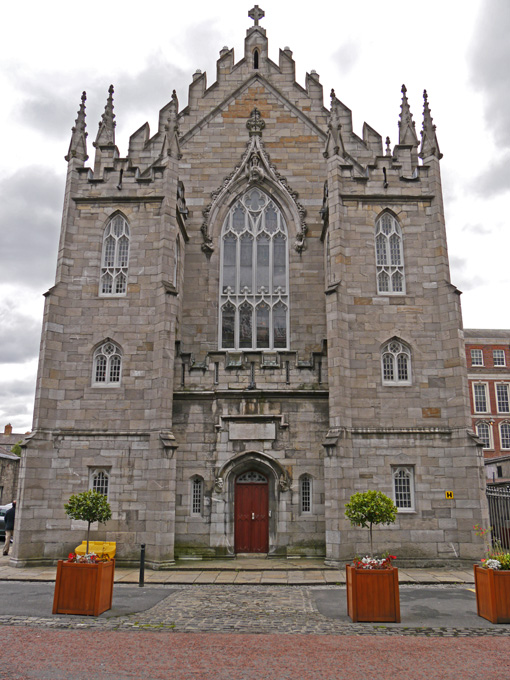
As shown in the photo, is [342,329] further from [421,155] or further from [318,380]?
[421,155]

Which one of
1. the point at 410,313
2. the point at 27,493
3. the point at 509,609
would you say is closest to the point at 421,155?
the point at 410,313

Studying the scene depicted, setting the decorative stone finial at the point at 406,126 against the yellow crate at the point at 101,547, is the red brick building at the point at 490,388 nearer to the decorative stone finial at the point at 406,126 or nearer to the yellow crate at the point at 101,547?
the decorative stone finial at the point at 406,126

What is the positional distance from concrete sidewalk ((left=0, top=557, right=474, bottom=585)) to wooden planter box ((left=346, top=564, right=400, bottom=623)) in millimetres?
4114

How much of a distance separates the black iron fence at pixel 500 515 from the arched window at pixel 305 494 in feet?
22.9

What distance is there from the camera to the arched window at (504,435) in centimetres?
4969

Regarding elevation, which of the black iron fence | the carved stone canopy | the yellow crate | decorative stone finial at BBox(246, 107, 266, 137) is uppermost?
decorative stone finial at BBox(246, 107, 266, 137)

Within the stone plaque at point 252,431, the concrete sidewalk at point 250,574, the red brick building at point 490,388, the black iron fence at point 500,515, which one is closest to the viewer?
the concrete sidewalk at point 250,574

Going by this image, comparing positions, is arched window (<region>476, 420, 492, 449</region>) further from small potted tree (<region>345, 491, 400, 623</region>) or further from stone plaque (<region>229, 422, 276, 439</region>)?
small potted tree (<region>345, 491, 400, 623</region>)

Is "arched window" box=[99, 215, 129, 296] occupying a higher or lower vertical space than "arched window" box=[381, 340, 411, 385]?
higher

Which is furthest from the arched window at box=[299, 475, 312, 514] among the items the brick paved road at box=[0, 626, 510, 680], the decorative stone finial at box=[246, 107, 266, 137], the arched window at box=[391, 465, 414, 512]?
the decorative stone finial at box=[246, 107, 266, 137]

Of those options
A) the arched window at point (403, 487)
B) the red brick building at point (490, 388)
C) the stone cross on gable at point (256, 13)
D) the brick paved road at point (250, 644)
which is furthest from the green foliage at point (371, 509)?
the red brick building at point (490, 388)

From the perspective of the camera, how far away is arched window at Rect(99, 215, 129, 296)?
794 inches

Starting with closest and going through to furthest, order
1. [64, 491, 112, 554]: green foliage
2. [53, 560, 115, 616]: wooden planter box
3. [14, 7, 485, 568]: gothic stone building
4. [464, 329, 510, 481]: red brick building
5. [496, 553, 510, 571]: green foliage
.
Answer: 1. [496, 553, 510, 571]: green foliage
2. [53, 560, 115, 616]: wooden planter box
3. [64, 491, 112, 554]: green foliage
4. [14, 7, 485, 568]: gothic stone building
5. [464, 329, 510, 481]: red brick building

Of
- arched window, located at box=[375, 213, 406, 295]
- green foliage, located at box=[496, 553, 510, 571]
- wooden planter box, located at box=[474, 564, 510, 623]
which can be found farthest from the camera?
arched window, located at box=[375, 213, 406, 295]
